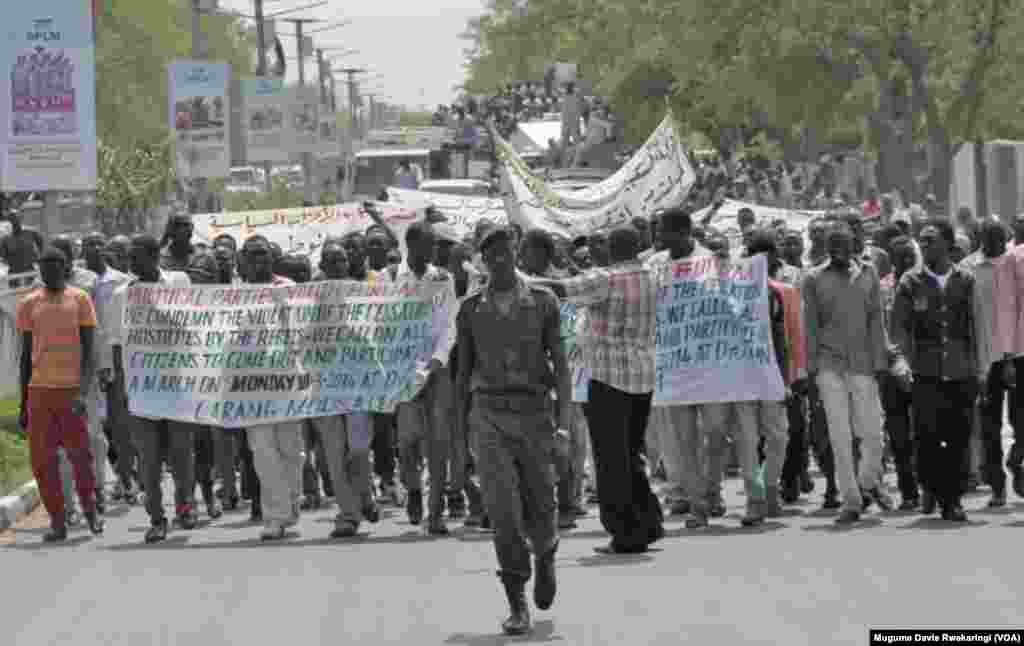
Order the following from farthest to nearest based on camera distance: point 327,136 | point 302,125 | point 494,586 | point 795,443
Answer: point 327,136, point 302,125, point 795,443, point 494,586

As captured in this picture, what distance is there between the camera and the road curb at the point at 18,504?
61.0 ft

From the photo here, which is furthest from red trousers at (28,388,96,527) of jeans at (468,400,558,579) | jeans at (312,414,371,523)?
jeans at (468,400,558,579)

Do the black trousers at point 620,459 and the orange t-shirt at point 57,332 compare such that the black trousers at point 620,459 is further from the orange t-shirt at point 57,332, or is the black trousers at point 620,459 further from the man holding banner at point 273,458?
the orange t-shirt at point 57,332

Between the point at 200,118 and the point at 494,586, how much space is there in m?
32.4

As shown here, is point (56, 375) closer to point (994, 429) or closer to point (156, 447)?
point (156, 447)

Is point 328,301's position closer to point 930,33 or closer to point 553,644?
point 553,644

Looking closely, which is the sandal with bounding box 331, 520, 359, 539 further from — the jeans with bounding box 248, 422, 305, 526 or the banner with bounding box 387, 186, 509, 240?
the banner with bounding box 387, 186, 509, 240

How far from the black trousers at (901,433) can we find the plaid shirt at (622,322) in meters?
3.09

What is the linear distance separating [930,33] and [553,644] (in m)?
30.4

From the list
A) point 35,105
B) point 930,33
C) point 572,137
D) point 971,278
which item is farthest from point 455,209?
point 572,137

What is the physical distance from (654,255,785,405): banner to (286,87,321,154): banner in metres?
43.3

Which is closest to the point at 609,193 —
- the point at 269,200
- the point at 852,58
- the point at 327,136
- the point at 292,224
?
the point at 292,224

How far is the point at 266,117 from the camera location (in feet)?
197

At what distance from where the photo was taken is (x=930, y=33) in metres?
40.9
